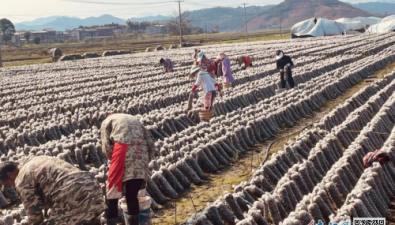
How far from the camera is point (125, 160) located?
598 centimetres

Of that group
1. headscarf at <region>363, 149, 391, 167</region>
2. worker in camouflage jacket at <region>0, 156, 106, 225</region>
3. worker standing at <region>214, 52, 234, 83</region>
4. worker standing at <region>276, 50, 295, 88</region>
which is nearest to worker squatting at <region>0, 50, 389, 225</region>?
worker in camouflage jacket at <region>0, 156, 106, 225</region>

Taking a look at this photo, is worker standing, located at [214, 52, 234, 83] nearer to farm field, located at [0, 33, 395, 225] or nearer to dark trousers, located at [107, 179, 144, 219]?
farm field, located at [0, 33, 395, 225]

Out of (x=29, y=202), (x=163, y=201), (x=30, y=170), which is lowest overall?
(x=163, y=201)

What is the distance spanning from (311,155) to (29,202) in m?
5.71

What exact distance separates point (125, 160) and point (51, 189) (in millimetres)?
1066

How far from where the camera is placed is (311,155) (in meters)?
9.29

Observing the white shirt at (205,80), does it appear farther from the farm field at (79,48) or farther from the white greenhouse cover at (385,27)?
the white greenhouse cover at (385,27)

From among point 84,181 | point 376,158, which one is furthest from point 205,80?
point 84,181

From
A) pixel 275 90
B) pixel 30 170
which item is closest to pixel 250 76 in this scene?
pixel 275 90

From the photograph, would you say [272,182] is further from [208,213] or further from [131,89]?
[131,89]

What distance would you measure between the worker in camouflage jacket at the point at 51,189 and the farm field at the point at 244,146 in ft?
6.11

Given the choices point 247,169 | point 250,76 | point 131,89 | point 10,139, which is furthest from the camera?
point 250,76

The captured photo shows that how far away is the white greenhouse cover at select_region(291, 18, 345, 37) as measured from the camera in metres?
70.1

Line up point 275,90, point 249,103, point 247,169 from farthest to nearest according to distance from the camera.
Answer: point 275,90
point 249,103
point 247,169
